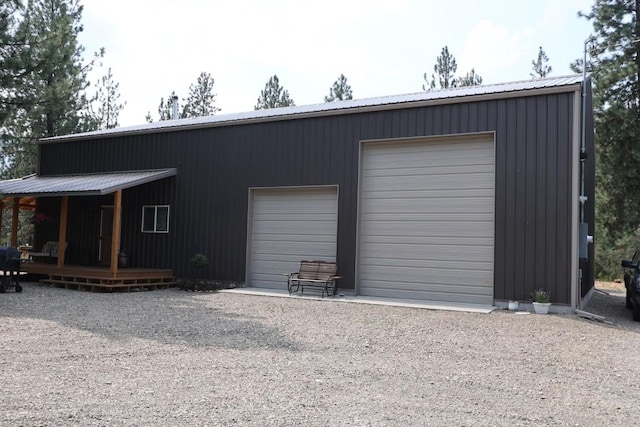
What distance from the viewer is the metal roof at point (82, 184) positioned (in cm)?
1190

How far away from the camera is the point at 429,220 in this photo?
10.5 metres

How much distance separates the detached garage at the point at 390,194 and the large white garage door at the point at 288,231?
0.03 meters

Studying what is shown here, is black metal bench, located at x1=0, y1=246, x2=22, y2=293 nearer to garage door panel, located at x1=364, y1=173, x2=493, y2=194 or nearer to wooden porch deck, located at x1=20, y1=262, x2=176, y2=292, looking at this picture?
wooden porch deck, located at x1=20, y1=262, x2=176, y2=292

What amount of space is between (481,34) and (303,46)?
3925 mm

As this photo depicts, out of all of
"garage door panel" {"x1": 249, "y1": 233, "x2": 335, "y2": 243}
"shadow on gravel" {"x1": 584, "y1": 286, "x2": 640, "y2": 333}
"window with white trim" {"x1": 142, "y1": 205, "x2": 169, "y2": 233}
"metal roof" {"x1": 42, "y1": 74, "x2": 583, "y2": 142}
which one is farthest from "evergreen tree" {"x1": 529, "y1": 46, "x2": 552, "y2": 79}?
"window with white trim" {"x1": 142, "y1": 205, "x2": 169, "y2": 233}

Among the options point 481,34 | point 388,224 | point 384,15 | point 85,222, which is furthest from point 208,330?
point 85,222

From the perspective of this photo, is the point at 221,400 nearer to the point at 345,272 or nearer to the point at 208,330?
the point at 208,330

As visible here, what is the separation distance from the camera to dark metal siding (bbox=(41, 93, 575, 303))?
9.29m

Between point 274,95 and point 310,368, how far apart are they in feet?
90.1

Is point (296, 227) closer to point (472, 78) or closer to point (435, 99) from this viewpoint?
point (435, 99)

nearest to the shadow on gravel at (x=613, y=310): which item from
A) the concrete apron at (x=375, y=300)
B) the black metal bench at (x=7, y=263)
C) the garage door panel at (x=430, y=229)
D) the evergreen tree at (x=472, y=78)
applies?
the concrete apron at (x=375, y=300)

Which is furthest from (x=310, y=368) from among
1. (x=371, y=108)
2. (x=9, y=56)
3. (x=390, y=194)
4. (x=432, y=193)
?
(x=9, y=56)

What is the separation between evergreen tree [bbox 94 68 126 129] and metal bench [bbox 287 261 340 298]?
796 inches

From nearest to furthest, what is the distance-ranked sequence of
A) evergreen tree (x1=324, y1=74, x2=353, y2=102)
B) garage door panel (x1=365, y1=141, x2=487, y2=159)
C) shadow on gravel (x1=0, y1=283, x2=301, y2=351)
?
shadow on gravel (x1=0, y1=283, x2=301, y2=351) → garage door panel (x1=365, y1=141, x2=487, y2=159) → evergreen tree (x1=324, y1=74, x2=353, y2=102)
